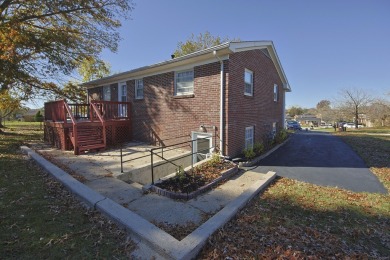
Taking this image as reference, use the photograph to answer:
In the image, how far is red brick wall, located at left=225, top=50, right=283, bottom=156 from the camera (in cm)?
749

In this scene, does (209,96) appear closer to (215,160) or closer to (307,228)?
(215,160)

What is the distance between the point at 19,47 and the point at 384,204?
1538cm

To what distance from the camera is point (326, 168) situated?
7.48m

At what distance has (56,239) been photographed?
9.59 ft

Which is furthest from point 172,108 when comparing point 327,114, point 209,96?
point 327,114

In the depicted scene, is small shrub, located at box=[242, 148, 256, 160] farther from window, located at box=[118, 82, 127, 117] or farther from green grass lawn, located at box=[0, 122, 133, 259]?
window, located at box=[118, 82, 127, 117]

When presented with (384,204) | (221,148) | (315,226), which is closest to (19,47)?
(221,148)

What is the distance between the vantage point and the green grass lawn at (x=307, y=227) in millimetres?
2873

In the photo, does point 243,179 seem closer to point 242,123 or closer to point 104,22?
point 242,123

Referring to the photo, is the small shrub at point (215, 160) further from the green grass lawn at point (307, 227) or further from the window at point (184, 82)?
the window at point (184, 82)

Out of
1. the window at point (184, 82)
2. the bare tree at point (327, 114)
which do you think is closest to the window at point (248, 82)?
the window at point (184, 82)

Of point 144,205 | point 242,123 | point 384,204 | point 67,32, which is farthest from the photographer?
point 67,32

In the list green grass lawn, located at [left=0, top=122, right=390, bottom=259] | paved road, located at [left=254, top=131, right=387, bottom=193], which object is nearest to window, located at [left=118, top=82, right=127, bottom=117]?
green grass lawn, located at [left=0, top=122, right=390, bottom=259]

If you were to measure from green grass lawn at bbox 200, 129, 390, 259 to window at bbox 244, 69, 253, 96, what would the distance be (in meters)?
4.88
